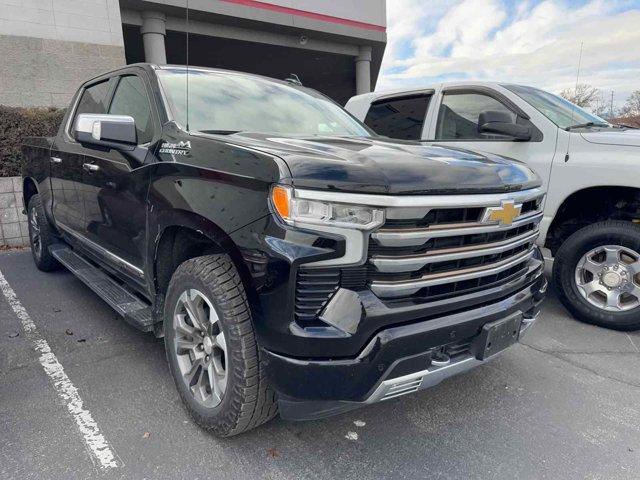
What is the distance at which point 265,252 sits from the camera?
1.94 meters

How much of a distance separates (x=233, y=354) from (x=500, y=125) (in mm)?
3026

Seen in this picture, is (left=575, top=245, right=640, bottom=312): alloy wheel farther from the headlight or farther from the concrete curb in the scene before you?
the concrete curb

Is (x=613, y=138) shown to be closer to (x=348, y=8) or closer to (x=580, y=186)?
(x=580, y=186)

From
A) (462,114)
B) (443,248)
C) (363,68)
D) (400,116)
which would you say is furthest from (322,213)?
(363,68)

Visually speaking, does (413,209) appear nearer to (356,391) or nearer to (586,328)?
(356,391)

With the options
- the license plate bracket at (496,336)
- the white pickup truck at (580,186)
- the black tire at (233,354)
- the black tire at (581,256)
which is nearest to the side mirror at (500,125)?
the white pickup truck at (580,186)

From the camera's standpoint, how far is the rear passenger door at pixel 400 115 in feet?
16.8

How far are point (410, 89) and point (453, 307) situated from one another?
146 inches

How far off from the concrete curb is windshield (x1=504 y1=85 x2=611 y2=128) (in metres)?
6.42

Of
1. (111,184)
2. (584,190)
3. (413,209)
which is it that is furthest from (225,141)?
(584,190)

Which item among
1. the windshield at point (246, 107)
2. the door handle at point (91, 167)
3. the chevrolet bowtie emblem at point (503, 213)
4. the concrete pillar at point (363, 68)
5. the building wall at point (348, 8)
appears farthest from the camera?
the concrete pillar at point (363, 68)

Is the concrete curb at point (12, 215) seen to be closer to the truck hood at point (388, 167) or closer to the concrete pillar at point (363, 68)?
the truck hood at point (388, 167)

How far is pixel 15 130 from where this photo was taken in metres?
6.74

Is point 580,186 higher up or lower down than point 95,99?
lower down
